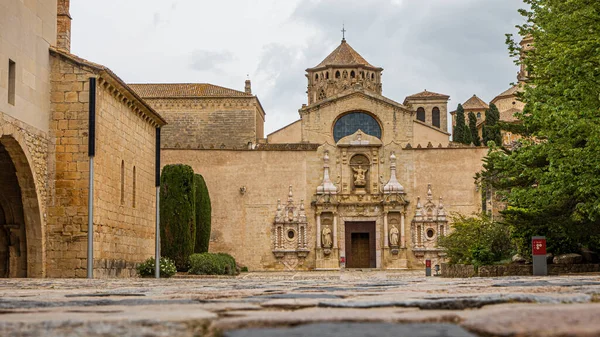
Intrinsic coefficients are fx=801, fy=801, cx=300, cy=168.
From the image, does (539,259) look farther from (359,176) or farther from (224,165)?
(224,165)

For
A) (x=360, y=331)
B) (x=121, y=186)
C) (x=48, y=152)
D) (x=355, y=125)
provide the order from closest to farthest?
1. (x=360, y=331)
2. (x=48, y=152)
3. (x=121, y=186)
4. (x=355, y=125)

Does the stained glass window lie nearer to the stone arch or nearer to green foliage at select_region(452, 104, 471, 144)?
green foliage at select_region(452, 104, 471, 144)

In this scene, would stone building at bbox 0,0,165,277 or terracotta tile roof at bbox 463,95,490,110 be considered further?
terracotta tile roof at bbox 463,95,490,110

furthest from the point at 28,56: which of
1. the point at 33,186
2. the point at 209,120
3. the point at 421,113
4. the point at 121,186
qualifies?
the point at 421,113

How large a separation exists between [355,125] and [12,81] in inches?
1135

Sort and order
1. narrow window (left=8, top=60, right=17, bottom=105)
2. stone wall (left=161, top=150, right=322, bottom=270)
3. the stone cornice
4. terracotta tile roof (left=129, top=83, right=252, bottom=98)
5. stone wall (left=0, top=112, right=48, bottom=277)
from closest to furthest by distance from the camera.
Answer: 1. narrow window (left=8, top=60, right=17, bottom=105)
2. stone wall (left=0, top=112, right=48, bottom=277)
3. stone wall (left=161, top=150, right=322, bottom=270)
4. the stone cornice
5. terracotta tile roof (left=129, top=83, right=252, bottom=98)

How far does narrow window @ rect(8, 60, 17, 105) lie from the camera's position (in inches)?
598

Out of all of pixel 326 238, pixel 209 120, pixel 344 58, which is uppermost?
pixel 344 58

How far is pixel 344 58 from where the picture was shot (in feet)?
225

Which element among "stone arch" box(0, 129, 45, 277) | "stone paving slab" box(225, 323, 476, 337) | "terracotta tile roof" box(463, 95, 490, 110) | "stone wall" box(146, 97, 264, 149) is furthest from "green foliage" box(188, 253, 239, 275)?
"terracotta tile roof" box(463, 95, 490, 110)

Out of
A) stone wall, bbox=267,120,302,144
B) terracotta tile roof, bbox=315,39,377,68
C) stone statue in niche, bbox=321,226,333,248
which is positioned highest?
terracotta tile roof, bbox=315,39,377,68

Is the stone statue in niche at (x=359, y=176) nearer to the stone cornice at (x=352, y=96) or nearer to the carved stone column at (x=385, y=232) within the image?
the carved stone column at (x=385, y=232)

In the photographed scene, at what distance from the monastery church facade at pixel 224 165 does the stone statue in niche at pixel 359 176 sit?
0.16 feet

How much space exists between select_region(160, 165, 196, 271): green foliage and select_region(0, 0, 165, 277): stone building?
670 cm
